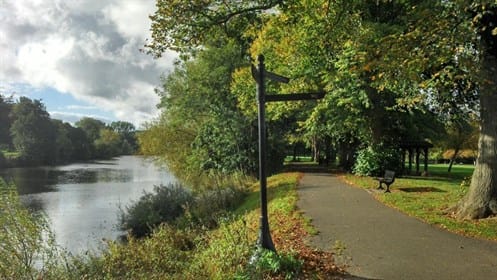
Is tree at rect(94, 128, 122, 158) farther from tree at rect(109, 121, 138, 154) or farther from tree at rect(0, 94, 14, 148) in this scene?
tree at rect(0, 94, 14, 148)

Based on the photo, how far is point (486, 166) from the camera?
9.98 metres

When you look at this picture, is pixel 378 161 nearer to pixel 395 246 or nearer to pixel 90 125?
pixel 395 246

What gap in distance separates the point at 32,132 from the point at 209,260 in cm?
7934

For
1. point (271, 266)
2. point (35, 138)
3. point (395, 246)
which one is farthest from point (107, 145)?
point (271, 266)

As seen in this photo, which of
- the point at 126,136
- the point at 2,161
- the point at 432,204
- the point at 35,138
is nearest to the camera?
the point at 432,204

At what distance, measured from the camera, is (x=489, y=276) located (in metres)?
6.03

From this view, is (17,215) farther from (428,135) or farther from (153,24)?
(428,135)

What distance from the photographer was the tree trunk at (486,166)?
970 centimetres

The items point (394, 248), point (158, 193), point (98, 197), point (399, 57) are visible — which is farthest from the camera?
point (98, 197)

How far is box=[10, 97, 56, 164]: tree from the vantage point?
73188 mm

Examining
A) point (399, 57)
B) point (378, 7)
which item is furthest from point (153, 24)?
point (378, 7)

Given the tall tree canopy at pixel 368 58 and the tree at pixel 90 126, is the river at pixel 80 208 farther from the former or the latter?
the tree at pixel 90 126

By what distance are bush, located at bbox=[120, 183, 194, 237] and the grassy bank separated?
539cm

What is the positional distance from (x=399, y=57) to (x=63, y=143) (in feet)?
271
